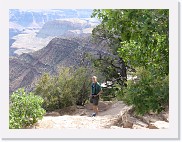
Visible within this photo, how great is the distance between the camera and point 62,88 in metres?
14.3

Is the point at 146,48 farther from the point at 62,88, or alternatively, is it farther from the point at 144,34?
the point at 62,88

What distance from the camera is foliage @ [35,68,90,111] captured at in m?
14.2

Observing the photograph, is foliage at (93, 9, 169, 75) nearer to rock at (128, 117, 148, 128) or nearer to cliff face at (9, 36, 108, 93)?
rock at (128, 117, 148, 128)

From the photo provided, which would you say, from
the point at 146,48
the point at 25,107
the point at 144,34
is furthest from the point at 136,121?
the point at 144,34

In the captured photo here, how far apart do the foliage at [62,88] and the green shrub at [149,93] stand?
6.76 meters

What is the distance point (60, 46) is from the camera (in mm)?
36281

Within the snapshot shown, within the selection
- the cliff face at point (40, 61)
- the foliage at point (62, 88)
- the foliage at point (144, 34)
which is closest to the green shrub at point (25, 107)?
the foliage at point (144, 34)

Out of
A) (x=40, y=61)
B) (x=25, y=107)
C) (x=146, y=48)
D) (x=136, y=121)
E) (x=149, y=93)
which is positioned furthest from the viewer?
(x=40, y=61)

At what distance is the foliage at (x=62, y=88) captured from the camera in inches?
561

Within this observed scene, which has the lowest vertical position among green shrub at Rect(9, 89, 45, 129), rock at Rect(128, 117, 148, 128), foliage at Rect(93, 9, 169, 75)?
rock at Rect(128, 117, 148, 128)

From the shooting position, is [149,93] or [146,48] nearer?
[146,48]

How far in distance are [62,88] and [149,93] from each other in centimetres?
731

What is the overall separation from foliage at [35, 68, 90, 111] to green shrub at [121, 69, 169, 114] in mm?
6756

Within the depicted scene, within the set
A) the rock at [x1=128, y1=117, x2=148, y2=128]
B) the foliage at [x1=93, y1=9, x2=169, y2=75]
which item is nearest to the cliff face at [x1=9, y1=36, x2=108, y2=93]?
the rock at [x1=128, y1=117, x2=148, y2=128]
